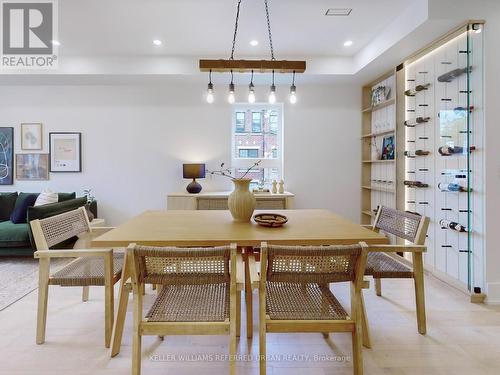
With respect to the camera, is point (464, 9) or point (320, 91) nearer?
point (464, 9)

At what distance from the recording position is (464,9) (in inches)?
99.7

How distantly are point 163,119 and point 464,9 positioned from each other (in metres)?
3.75

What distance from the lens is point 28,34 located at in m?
3.36

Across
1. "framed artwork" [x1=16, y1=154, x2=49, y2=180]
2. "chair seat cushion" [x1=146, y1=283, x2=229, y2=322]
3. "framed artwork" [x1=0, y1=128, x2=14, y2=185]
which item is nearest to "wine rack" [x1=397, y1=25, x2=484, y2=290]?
"chair seat cushion" [x1=146, y1=283, x2=229, y2=322]

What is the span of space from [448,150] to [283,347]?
90.2 inches

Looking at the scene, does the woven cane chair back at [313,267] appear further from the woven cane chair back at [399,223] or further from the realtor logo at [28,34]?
the realtor logo at [28,34]

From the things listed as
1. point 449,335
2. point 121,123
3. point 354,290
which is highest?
point 121,123

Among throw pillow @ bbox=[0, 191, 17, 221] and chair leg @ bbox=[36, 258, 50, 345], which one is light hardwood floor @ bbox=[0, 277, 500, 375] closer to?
chair leg @ bbox=[36, 258, 50, 345]

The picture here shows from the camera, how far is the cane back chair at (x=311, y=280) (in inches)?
52.5

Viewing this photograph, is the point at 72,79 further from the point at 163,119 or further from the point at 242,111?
the point at 242,111

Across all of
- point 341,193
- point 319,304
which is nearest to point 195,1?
point 319,304

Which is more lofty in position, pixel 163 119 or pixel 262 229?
pixel 163 119

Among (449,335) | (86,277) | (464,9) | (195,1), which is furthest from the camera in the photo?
(195,1)

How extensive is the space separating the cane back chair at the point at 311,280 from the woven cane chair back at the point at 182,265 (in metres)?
0.19
